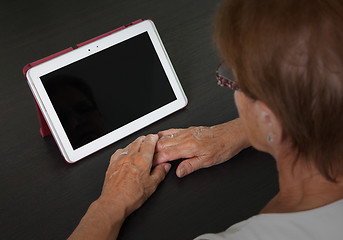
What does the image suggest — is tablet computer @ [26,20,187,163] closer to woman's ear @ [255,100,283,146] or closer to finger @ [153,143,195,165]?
finger @ [153,143,195,165]

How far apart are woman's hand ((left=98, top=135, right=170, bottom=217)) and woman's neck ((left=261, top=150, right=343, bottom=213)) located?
1.10 ft

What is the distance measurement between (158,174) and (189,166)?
80 mm

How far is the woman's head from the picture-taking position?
0.68 m

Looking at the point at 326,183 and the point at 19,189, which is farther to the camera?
the point at 19,189

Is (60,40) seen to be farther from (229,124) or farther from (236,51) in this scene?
(236,51)

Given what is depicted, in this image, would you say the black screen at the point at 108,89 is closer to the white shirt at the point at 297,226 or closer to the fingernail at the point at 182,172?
the fingernail at the point at 182,172

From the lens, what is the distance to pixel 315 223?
80 cm

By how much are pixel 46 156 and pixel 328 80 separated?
812 mm

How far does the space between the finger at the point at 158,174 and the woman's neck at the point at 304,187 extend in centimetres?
33

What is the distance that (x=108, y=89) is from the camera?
1.25 m

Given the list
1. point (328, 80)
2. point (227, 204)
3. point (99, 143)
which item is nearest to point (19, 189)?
point (99, 143)

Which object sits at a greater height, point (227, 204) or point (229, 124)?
point (229, 124)

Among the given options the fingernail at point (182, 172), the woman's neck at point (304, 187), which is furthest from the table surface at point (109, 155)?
the woman's neck at point (304, 187)

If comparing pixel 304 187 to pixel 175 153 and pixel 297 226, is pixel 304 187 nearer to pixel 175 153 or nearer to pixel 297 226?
pixel 297 226
